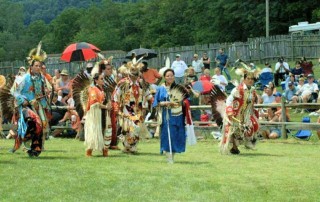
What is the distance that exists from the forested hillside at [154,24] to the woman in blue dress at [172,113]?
44.7 metres

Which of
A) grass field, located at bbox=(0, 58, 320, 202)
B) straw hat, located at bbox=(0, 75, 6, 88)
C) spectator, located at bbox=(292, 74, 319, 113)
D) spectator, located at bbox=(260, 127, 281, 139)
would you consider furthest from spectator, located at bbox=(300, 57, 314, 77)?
straw hat, located at bbox=(0, 75, 6, 88)

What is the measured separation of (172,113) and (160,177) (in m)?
2.56

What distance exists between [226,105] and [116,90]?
79.0 inches

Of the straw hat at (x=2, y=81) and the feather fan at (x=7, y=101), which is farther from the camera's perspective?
the feather fan at (x=7, y=101)

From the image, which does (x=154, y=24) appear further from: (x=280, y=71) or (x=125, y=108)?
(x=125, y=108)

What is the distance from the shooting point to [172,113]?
15.8 metres

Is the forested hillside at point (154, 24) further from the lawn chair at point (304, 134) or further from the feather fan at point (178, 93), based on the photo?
the feather fan at point (178, 93)

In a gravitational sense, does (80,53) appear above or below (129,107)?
above

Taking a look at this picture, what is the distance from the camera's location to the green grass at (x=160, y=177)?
1181 cm

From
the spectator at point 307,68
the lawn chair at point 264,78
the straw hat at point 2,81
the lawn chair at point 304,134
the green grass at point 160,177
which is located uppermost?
the straw hat at point 2,81

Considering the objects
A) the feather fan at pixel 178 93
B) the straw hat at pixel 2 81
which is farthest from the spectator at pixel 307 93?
the straw hat at pixel 2 81

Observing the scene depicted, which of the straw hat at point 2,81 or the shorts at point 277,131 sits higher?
the straw hat at point 2,81

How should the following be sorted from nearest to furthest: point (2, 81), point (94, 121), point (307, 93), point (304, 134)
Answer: point (94, 121) < point (2, 81) < point (304, 134) < point (307, 93)

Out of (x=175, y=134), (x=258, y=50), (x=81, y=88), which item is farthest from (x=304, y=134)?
(x=258, y=50)
